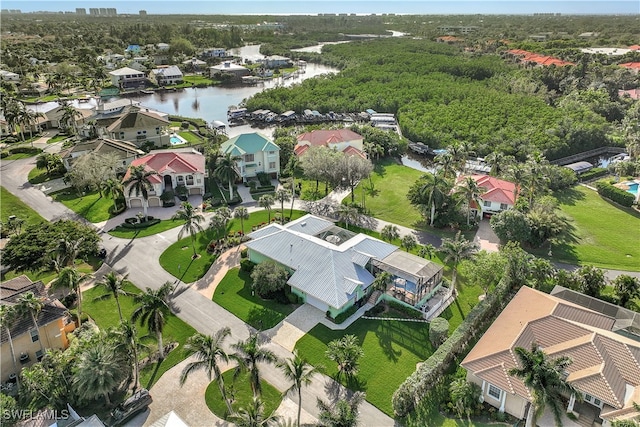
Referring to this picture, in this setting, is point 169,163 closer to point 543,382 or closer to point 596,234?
point 543,382

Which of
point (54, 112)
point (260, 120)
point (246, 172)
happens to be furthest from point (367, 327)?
point (54, 112)

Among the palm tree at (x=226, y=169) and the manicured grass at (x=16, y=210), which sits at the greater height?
the palm tree at (x=226, y=169)

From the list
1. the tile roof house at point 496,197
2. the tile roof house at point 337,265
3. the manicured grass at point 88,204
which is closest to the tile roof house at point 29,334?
the tile roof house at point 337,265

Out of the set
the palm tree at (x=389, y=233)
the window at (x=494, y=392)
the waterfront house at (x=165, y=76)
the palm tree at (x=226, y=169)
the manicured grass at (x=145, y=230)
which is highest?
the waterfront house at (x=165, y=76)

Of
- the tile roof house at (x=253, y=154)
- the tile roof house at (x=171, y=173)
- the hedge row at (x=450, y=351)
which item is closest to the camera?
the hedge row at (x=450, y=351)

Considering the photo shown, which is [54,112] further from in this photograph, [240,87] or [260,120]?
[240,87]

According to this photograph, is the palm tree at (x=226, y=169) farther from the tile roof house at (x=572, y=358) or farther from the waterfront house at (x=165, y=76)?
the waterfront house at (x=165, y=76)

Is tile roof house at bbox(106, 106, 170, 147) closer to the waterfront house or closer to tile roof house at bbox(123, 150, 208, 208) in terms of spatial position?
tile roof house at bbox(123, 150, 208, 208)
